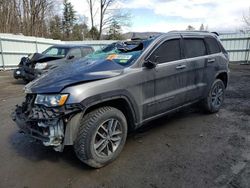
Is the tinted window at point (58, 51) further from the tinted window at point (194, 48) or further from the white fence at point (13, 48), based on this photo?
the tinted window at point (194, 48)

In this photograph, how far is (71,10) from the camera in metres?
48.4

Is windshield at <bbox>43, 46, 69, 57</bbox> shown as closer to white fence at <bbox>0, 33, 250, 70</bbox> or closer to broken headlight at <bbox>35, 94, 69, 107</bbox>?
white fence at <bbox>0, 33, 250, 70</bbox>

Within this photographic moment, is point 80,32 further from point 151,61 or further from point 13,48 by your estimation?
point 151,61

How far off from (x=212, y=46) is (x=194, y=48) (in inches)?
30.3

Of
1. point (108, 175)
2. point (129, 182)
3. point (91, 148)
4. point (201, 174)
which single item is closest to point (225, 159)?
point (201, 174)

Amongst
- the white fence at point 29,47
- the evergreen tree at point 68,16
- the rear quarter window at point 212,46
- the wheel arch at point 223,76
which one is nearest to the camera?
the rear quarter window at point 212,46

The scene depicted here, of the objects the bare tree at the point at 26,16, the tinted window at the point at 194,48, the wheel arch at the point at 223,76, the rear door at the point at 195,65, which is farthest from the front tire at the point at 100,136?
the bare tree at the point at 26,16

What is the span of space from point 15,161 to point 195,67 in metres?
3.60

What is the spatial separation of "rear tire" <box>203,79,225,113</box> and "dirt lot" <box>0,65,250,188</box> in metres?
0.45

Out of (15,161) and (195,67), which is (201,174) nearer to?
(195,67)

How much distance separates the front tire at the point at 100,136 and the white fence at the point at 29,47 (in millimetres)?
13958

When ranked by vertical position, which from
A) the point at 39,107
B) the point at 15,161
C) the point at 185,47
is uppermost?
the point at 185,47

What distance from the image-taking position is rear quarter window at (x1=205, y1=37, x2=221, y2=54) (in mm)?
4983

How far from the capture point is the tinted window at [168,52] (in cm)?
379
